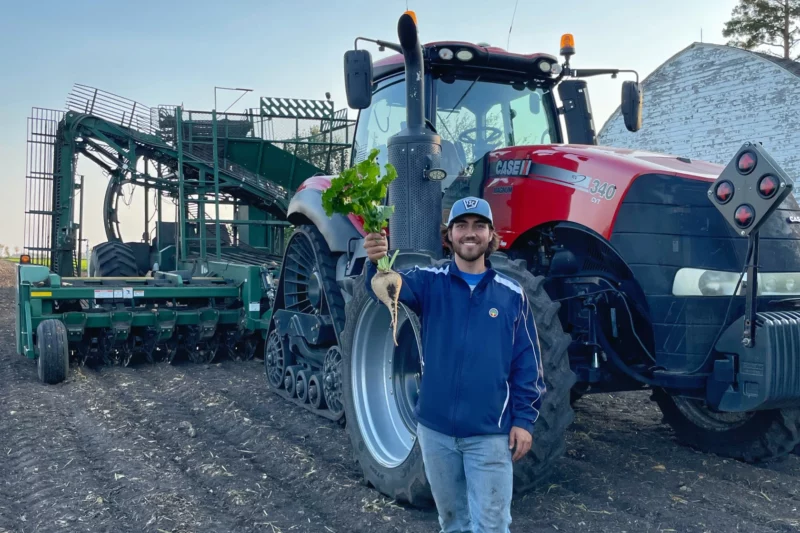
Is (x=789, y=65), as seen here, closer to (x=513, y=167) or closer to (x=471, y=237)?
(x=513, y=167)

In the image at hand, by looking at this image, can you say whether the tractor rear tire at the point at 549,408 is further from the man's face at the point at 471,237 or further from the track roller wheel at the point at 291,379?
the track roller wheel at the point at 291,379

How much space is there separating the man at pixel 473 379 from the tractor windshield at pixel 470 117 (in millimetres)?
2205

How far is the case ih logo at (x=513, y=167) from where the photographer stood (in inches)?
181

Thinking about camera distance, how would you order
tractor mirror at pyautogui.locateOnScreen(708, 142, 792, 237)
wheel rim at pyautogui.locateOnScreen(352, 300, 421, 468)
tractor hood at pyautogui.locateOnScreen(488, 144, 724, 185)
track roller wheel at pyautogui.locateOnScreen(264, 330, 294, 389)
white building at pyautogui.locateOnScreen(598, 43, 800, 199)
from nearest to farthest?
tractor mirror at pyautogui.locateOnScreen(708, 142, 792, 237)
tractor hood at pyautogui.locateOnScreen(488, 144, 724, 185)
wheel rim at pyautogui.locateOnScreen(352, 300, 421, 468)
track roller wheel at pyautogui.locateOnScreen(264, 330, 294, 389)
white building at pyautogui.locateOnScreen(598, 43, 800, 199)

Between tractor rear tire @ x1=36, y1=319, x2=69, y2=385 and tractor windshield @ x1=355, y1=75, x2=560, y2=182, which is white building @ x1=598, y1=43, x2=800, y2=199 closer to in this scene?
tractor windshield @ x1=355, y1=75, x2=560, y2=182

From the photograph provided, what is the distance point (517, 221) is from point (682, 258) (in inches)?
38.1

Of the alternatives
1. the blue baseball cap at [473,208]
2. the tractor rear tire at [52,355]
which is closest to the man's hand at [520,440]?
the blue baseball cap at [473,208]

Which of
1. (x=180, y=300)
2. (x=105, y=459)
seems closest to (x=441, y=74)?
(x=105, y=459)

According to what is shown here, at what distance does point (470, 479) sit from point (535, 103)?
347 centimetres

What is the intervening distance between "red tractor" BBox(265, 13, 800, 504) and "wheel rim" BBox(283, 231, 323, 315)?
0.82 metres

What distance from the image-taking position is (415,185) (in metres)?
4.49

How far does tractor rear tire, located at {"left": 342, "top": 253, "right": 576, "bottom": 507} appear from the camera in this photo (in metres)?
3.74

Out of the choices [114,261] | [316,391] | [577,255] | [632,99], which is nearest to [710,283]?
[577,255]

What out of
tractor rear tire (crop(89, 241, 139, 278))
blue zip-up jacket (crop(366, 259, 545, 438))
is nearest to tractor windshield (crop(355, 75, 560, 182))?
blue zip-up jacket (crop(366, 259, 545, 438))
